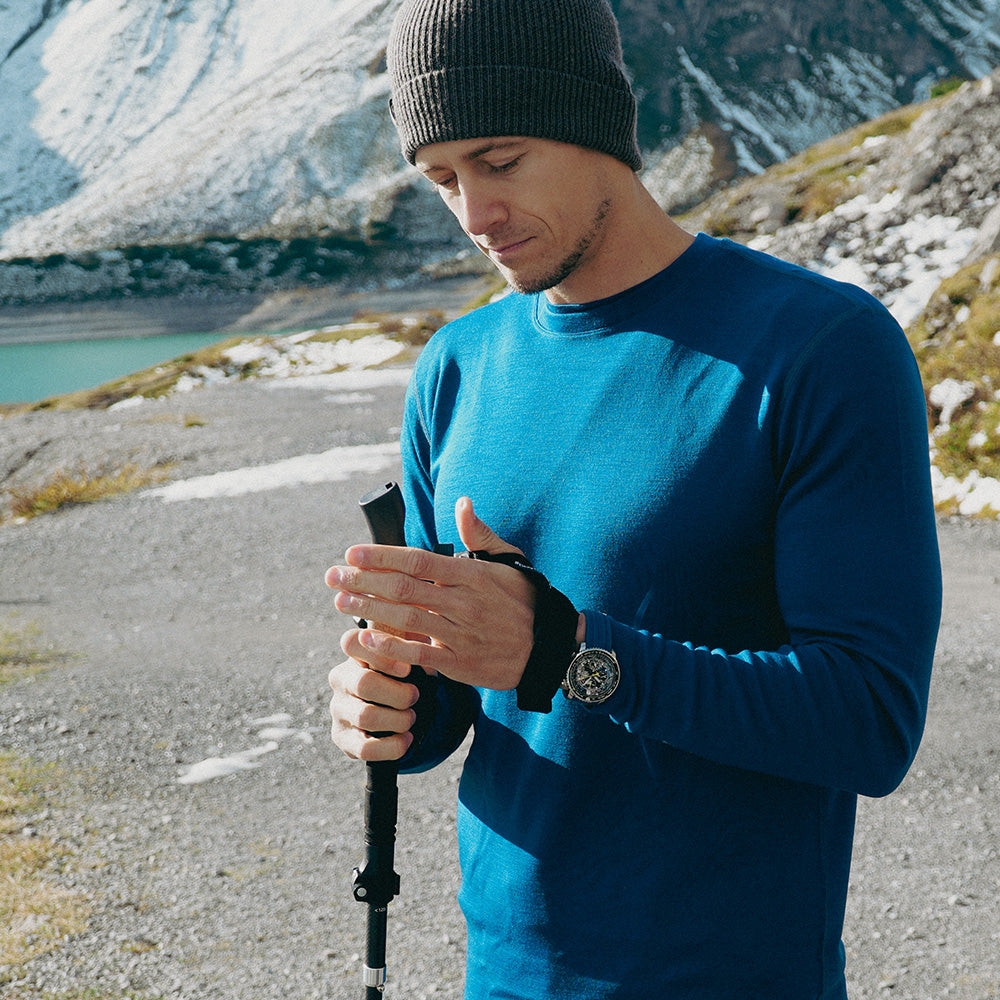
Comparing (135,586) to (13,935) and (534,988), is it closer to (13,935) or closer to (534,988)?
(13,935)

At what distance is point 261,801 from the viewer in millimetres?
5504

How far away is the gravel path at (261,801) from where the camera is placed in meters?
4.16

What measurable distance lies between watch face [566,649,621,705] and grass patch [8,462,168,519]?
12675 millimetres

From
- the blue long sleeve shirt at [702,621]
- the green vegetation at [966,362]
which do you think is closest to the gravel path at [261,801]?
the green vegetation at [966,362]

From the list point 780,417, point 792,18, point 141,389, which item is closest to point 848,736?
point 780,417

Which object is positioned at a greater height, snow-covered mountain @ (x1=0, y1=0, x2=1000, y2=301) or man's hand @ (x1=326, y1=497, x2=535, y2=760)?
man's hand @ (x1=326, y1=497, x2=535, y2=760)

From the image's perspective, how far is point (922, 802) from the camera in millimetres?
5137

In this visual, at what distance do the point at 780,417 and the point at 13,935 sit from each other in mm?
4310

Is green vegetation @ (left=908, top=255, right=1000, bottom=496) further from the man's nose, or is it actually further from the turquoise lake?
the turquoise lake

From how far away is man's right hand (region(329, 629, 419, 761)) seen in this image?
167cm

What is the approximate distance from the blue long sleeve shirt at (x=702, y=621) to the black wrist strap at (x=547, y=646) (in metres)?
0.04

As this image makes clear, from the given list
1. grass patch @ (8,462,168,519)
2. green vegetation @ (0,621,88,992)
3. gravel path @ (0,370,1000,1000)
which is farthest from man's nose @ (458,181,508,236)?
grass patch @ (8,462,168,519)

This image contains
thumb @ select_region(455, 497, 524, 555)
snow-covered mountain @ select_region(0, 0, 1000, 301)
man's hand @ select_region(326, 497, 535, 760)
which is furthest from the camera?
snow-covered mountain @ select_region(0, 0, 1000, 301)

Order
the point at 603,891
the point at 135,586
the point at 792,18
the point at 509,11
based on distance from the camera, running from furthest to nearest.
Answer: the point at 792,18, the point at 135,586, the point at 509,11, the point at 603,891
